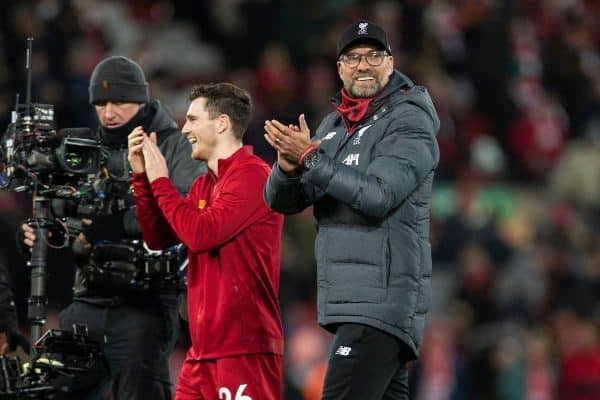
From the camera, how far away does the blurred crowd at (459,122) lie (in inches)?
477

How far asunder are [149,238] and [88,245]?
610mm

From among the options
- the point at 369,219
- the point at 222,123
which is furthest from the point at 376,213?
the point at 222,123

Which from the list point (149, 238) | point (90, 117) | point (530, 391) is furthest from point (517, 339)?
point (149, 238)

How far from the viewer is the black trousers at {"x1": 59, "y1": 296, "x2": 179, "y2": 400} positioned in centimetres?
738

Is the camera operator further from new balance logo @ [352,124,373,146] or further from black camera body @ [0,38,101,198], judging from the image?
new balance logo @ [352,124,373,146]

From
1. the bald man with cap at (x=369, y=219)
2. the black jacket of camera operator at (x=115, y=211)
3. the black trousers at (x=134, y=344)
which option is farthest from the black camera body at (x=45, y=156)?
the bald man with cap at (x=369, y=219)

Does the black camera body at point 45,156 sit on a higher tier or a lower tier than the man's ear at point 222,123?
lower

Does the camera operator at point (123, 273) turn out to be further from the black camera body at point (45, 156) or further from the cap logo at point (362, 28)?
the cap logo at point (362, 28)

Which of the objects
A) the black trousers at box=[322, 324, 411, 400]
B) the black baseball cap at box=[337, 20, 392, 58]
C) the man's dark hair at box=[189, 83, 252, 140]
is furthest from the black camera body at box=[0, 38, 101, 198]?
the black trousers at box=[322, 324, 411, 400]

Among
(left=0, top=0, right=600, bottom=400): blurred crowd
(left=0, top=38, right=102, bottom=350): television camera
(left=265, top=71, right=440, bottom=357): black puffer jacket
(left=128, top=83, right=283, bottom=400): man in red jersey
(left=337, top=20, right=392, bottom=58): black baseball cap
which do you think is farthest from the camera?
(left=0, top=0, right=600, bottom=400): blurred crowd

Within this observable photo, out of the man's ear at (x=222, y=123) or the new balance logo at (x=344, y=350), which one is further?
the man's ear at (x=222, y=123)

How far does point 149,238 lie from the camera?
6926mm

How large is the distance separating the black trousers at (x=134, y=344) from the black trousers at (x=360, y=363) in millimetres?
1507

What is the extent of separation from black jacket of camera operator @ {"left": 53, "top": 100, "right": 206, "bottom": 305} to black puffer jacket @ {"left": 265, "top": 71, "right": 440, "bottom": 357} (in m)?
1.26
